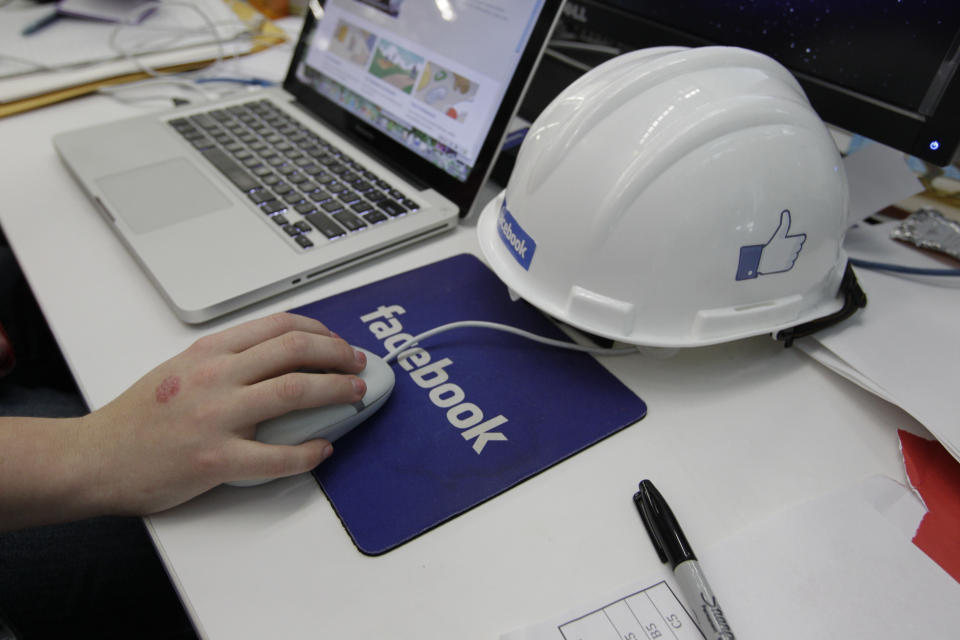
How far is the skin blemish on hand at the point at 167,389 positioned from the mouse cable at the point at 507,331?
14cm

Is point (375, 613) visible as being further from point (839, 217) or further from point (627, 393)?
point (839, 217)

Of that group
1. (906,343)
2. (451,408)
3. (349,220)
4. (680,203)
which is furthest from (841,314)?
(349,220)

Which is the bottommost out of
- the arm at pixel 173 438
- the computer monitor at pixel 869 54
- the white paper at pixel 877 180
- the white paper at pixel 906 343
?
the arm at pixel 173 438

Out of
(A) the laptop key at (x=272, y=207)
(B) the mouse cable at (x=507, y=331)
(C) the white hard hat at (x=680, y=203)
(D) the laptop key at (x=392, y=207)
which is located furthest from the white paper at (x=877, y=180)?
(A) the laptop key at (x=272, y=207)

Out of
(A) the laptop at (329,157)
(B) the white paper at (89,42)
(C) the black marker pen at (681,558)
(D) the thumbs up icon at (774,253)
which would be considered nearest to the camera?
(C) the black marker pen at (681,558)

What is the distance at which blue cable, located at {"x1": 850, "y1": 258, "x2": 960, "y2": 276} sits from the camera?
57cm

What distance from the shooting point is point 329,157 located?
2.20ft

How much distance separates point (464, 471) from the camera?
396 mm

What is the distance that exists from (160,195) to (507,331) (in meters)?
0.37

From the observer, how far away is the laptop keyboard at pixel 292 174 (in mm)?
575

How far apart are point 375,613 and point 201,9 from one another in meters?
1.11

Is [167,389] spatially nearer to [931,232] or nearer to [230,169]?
[230,169]

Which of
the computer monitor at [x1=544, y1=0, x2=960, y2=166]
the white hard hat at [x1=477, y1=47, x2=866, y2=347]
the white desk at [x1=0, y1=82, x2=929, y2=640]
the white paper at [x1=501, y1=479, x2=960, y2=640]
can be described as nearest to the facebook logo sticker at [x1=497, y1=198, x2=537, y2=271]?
the white hard hat at [x1=477, y1=47, x2=866, y2=347]

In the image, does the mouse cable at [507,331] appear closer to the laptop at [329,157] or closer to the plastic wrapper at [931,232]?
the laptop at [329,157]
